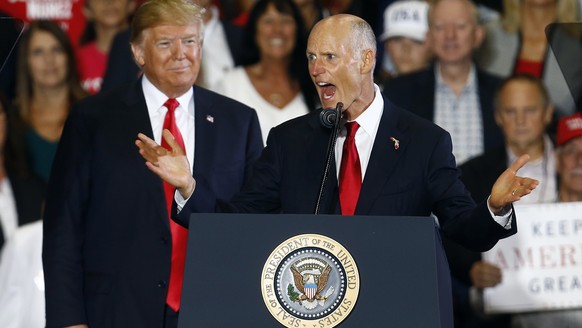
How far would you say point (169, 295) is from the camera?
355cm

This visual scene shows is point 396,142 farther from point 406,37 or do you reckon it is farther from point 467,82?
point 406,37

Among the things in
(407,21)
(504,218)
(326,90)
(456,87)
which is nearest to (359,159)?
(326,90)

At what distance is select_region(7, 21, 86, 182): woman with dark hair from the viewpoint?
559 centimetres

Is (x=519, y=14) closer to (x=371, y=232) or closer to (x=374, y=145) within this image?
(x=374, y=145)

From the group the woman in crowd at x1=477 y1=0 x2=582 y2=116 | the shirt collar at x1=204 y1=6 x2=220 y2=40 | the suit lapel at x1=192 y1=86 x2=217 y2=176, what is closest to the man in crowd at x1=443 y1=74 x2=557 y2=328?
the woman in crowd at x1=477 y1=0 x2=582 y2=116

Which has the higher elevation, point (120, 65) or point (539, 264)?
point (120, 65)

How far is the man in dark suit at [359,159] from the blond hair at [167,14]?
0.65 meters

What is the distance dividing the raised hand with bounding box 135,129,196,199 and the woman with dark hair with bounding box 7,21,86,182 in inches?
104

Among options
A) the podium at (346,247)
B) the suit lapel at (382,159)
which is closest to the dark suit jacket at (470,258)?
the suit lapel at (382,159)

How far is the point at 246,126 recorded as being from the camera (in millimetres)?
3750

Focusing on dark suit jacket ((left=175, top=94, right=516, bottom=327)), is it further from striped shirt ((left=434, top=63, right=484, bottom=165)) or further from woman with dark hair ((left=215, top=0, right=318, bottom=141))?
striped shirt ((left=434, top=63, right=484, bottom=165))

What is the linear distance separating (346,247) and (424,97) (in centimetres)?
308

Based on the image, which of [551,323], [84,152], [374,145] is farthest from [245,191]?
[551,323]

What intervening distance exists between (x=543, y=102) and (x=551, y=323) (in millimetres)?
1113
